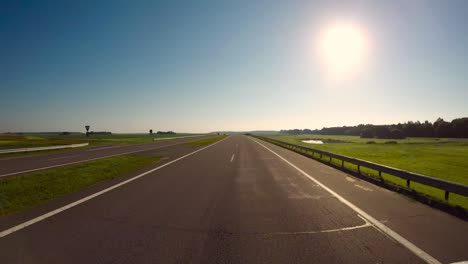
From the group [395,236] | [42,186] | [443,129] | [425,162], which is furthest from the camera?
[443,129]

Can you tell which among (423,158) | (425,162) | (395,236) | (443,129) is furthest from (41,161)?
(443,129)

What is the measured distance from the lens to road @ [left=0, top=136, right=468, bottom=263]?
3.50m

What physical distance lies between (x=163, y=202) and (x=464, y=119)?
126m

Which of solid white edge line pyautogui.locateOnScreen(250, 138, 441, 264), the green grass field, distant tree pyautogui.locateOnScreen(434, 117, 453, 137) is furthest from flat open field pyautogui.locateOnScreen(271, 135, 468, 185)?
distant tree pyautogui.locateOnScreen(434, 117, 453, 137)

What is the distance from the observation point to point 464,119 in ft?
303

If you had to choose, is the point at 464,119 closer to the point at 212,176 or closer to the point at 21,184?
the point at 212,176

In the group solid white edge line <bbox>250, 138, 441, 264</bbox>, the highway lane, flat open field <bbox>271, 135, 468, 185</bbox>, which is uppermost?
the highway lane

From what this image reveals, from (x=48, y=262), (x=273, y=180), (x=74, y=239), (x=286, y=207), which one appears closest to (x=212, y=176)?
(x=273, y=180)

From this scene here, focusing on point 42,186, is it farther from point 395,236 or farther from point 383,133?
point 383,133

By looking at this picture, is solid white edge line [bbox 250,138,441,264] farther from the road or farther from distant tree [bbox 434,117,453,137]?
distant tree [bbox 434,117,453,137]

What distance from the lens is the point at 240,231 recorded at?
4.44 m

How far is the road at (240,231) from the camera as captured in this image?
11.5ft

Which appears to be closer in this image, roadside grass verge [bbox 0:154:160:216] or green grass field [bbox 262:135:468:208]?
roadside grass verge [bbox 0:154:160:216]

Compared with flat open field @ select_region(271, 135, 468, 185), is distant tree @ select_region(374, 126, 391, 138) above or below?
above
